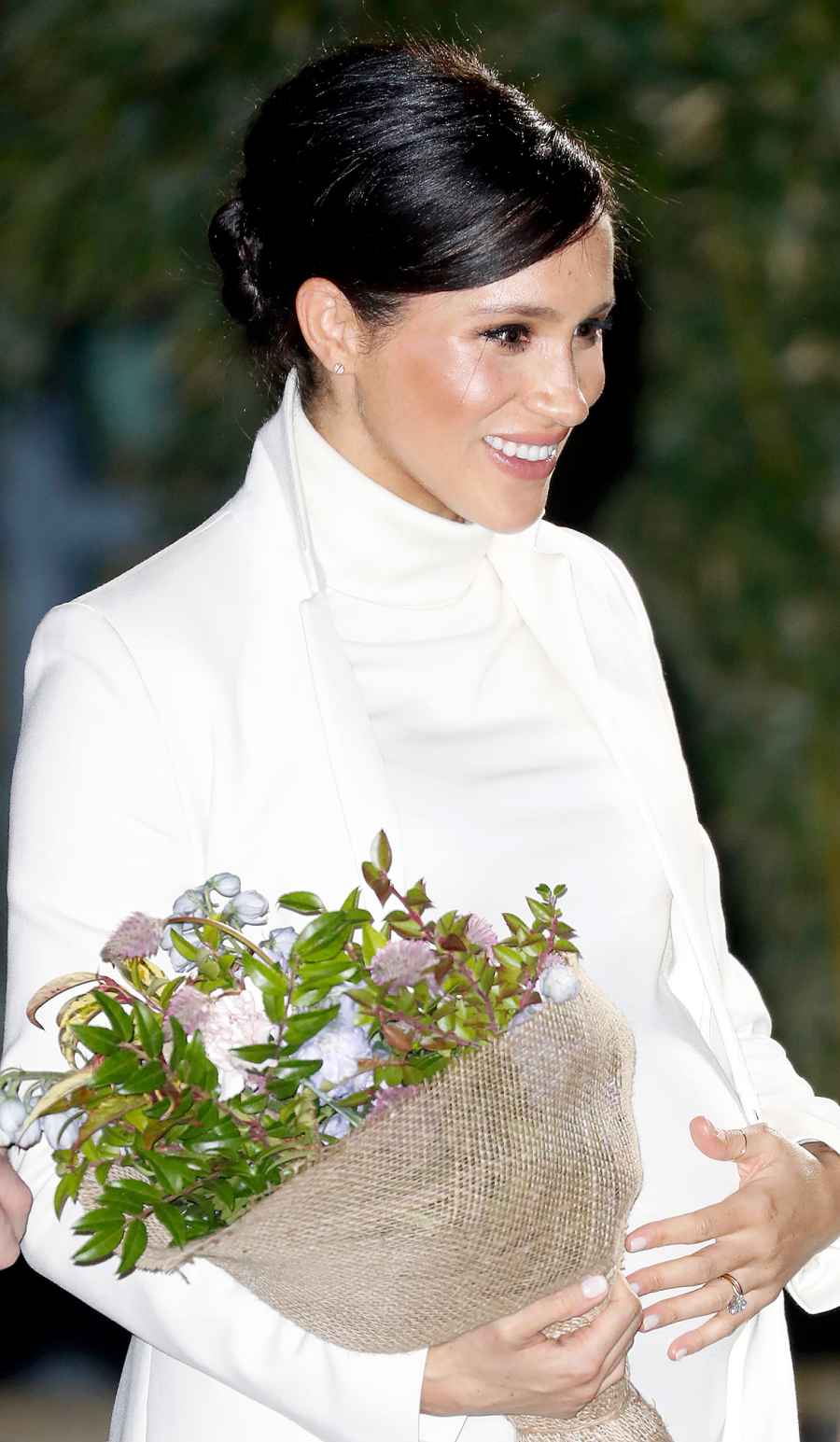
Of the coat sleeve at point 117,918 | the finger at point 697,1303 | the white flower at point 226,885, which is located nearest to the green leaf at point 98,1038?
the white flower at point 226,885

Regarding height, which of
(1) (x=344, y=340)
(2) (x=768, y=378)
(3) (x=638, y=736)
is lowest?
(2) (x=768, y=378)

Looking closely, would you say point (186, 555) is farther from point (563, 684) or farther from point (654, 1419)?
point (654, 1419)

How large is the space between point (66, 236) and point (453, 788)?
2543mm

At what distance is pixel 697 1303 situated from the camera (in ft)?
4.62

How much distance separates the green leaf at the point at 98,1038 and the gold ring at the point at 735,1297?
2.01 ft

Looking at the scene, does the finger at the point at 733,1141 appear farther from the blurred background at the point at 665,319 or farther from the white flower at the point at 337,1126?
the blurred background at the point at 665,319

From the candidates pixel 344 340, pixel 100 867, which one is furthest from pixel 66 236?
pixel 100 867

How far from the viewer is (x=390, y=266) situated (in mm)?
1494

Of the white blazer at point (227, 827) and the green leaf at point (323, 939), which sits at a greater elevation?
the green leaf at point (323, 939)

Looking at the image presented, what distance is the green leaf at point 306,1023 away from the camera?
102 cm

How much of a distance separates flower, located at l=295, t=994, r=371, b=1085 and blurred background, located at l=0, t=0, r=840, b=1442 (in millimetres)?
2754

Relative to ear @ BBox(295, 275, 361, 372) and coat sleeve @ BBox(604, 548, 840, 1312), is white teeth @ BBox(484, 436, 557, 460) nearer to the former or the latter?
ear @ BBox(295, 275, 361, 372)

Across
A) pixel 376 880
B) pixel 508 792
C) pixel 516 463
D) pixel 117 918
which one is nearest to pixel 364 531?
pixel 516 463

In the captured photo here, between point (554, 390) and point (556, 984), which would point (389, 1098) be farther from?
point (554, 390)
